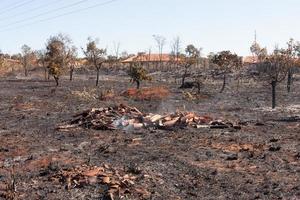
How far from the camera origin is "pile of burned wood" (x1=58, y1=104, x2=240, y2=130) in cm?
2638

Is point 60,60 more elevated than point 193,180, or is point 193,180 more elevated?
point 60,60

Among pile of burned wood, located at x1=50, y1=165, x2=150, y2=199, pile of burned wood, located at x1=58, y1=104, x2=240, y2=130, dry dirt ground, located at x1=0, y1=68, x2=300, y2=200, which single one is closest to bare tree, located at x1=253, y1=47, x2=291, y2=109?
dry dirt ground, located at x1=0, y1=68, x2=300, y2=200

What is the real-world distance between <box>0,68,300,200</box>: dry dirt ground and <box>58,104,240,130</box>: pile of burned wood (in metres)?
0.84

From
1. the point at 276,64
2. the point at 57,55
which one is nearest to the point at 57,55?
the point at 57,55

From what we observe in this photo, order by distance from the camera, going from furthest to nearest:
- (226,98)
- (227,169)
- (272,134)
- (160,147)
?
(226,98)
(272,134)
(160,147)
(227,169)

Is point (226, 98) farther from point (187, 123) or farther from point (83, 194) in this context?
point (83, 194)

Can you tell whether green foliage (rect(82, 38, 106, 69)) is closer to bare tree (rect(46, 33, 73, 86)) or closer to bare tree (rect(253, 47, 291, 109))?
bare tree (rect(46, 33, 73, 86))

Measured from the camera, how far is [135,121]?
27.0m

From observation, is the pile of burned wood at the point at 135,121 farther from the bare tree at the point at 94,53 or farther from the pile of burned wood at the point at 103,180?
the bare tree at the point at 94,53

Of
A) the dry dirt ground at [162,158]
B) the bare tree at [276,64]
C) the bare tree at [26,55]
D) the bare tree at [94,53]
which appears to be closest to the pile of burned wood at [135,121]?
the dry dirt ground at [162,158]

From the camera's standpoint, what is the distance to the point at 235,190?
14.8m

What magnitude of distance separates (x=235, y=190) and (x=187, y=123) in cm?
1222

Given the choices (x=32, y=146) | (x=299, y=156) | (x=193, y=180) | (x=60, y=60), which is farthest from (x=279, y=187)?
(x=60, y=60)

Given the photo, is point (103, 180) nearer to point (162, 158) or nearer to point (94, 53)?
point (162, 158)
